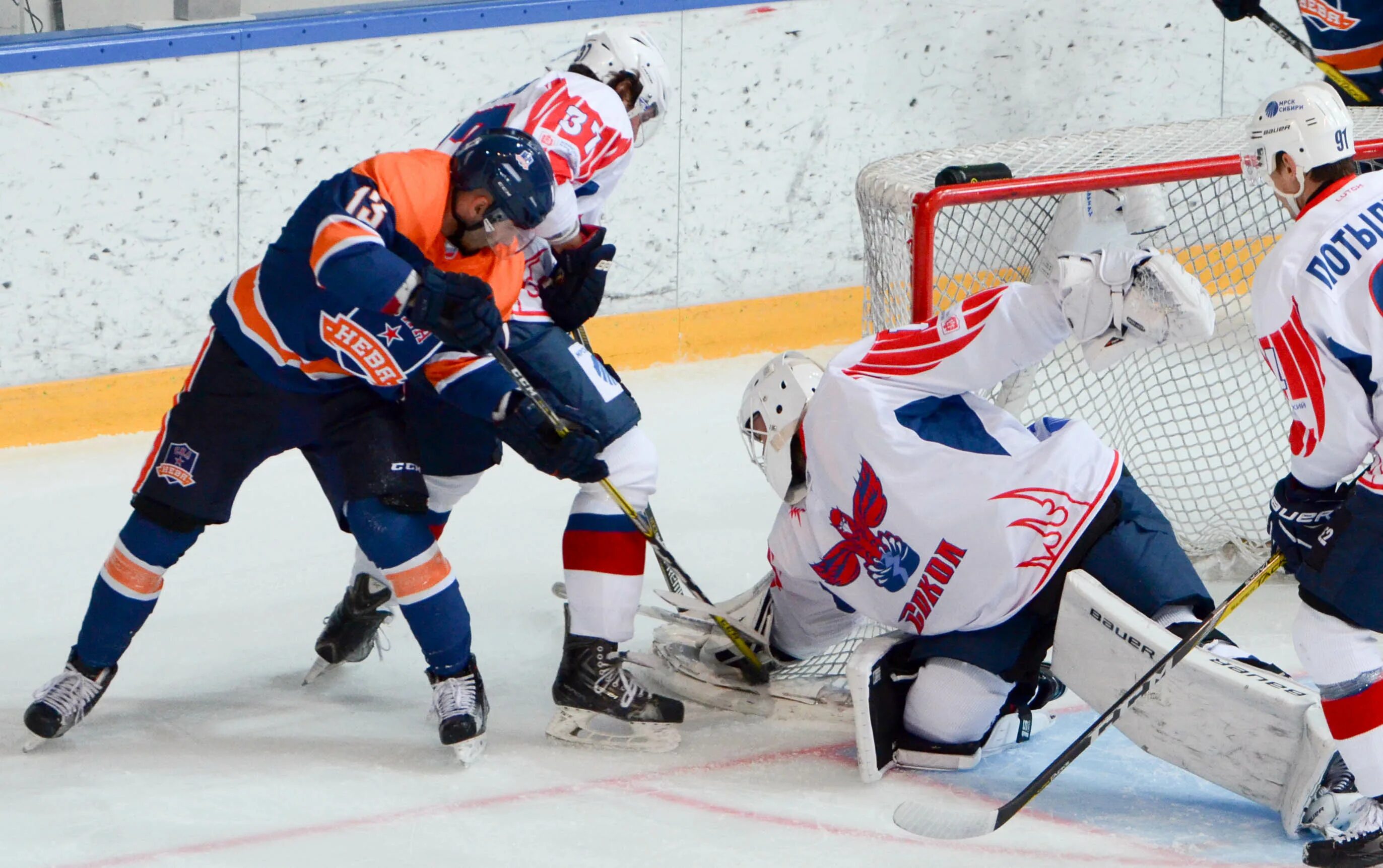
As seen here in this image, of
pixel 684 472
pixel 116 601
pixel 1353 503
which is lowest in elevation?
pixel 684 472

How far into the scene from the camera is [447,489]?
3320mm

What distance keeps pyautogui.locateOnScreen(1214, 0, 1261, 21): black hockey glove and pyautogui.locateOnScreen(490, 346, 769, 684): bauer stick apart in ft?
8.34

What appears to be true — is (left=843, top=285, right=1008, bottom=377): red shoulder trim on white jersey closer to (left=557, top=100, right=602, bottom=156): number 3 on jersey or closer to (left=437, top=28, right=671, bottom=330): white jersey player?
(left=437, top=28, right=671, bottom=330): white jersey player

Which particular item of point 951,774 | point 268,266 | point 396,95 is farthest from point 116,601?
point 396,95

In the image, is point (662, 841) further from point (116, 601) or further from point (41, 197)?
point (41, 197)

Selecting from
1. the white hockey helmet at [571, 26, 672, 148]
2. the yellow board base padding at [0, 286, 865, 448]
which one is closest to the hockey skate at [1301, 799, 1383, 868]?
the white hockey helmet at [571, 26, 672, 148]

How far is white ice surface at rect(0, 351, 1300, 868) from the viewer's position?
8.89 feet

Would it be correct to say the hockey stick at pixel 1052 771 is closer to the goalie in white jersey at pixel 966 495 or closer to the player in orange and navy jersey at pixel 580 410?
the goalie in white jersey at pixel 966 495

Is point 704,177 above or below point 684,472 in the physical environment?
above

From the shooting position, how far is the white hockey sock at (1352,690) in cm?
248

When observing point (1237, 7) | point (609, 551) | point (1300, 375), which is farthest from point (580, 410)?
point (1237, 7)

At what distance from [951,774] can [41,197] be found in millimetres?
2744

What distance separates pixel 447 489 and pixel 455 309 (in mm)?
620

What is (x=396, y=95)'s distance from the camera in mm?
4906
